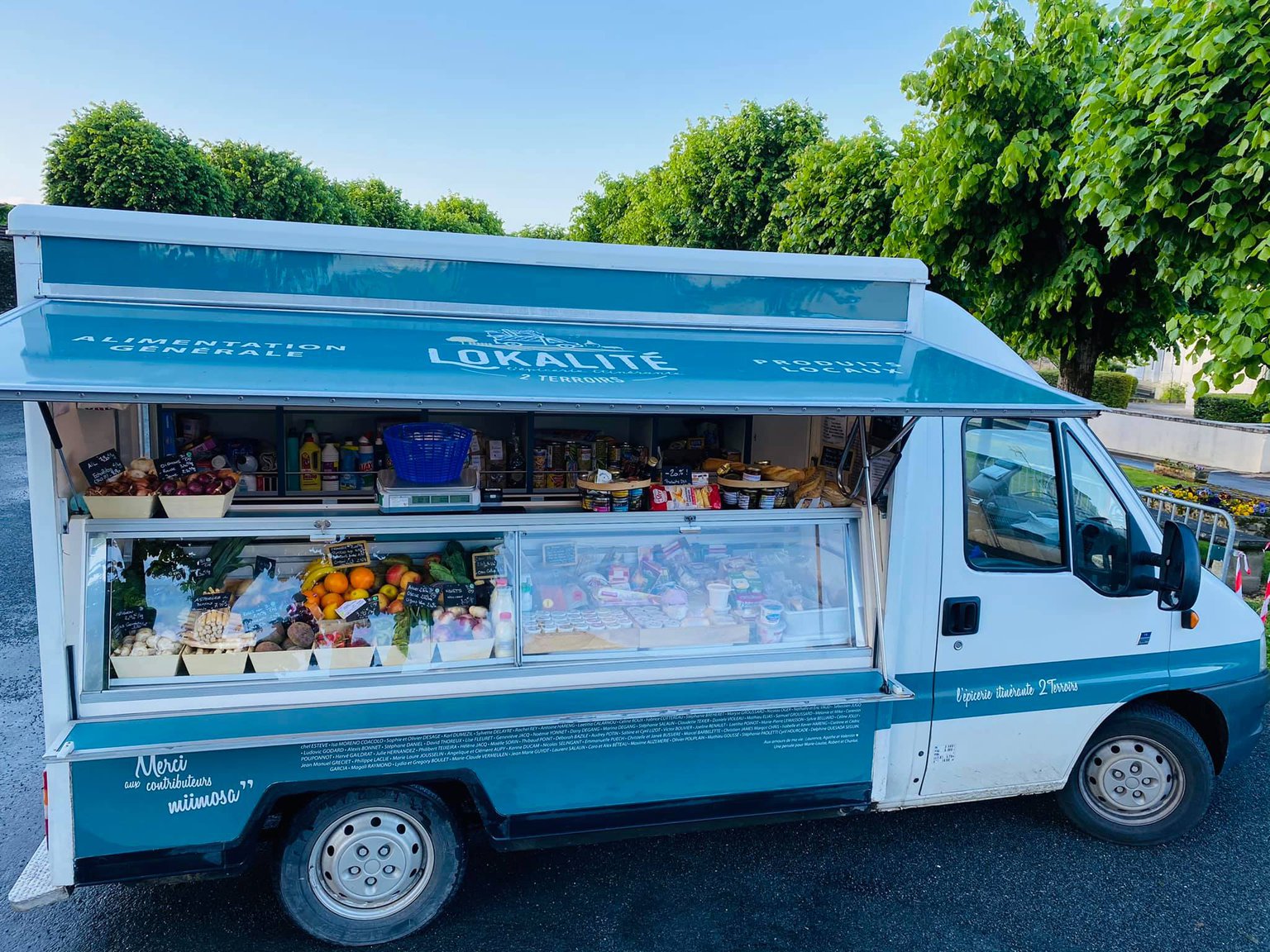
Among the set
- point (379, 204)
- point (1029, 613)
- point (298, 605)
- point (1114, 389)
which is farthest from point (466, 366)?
point (379, 204)

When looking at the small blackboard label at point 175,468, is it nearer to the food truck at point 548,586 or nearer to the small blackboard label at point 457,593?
the food truck at point 548,586

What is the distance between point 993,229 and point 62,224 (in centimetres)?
778

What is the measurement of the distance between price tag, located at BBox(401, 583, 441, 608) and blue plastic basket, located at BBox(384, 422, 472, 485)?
50 centimetres

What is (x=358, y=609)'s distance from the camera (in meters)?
3.23

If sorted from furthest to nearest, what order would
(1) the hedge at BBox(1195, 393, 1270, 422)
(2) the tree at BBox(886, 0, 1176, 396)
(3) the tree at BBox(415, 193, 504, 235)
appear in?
(3) the tree at BBox(415, 193, 504, 235) → (1) the hedge at BBox(1195, 393, 1270, 422) → (2) the tree at BBox(886, 0, 1176, 396)

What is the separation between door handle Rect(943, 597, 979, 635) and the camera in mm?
3428

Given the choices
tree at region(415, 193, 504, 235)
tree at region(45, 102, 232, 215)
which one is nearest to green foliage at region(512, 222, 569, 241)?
tree at region(415, 193, 504, 235)

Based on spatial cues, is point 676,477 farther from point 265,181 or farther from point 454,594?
point 265,181

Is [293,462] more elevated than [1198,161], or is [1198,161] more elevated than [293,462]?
[1198,161]

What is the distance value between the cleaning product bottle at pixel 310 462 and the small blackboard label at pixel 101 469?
1.78m

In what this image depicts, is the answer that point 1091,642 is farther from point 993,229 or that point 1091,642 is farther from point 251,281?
point 993,229

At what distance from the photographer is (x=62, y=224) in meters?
2.89

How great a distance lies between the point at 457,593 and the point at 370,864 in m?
1.09

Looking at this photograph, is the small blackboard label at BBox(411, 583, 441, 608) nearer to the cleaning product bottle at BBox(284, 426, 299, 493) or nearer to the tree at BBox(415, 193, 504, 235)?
the cleaning product bottle at BBox(284, 426, 299, 493)
